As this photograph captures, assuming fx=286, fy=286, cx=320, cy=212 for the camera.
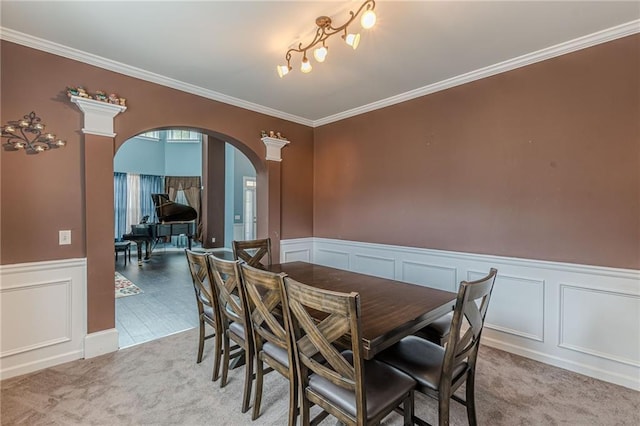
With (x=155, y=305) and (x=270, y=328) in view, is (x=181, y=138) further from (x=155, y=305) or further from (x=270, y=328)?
(x=270, y=328)

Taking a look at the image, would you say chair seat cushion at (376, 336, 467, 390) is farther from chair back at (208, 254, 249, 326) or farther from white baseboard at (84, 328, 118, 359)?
white baseboard at (84, 328, 118, 359)

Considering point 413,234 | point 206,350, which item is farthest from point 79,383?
point 413,234

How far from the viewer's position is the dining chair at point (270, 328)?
156 cm

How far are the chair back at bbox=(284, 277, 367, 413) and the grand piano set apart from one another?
7.06 m

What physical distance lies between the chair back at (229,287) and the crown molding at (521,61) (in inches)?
117

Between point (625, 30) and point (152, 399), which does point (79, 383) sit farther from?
point (625, 30)

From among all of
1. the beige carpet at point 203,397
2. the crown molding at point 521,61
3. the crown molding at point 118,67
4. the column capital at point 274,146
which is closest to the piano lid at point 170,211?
the column capital at point 274,146

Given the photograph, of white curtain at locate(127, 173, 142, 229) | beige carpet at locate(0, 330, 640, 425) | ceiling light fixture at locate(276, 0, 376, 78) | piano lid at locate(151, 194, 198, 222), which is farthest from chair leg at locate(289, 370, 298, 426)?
white curtain at locate(127, 173, 142, 229)

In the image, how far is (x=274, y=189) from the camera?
4.24 meters

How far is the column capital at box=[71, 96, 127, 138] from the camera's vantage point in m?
2.63

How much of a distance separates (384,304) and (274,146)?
3020mm

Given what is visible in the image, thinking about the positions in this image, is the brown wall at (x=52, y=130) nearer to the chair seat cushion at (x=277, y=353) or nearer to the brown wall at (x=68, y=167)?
the brown wall at (x=68, y=167)

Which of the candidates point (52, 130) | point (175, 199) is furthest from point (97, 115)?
point (175, 199)

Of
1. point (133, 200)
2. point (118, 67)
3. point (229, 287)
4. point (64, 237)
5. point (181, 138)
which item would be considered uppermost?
point (181, 138)
